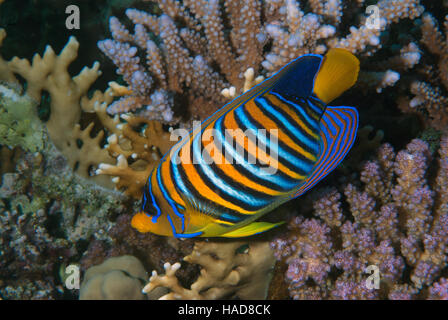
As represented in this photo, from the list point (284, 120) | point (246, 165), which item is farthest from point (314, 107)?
point (246, 165)

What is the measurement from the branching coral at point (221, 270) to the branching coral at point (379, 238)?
14cm

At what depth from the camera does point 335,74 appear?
4.58ft

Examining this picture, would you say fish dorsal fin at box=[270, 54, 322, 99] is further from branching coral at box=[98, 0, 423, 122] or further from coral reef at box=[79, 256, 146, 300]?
coral reef at box=[79, 256, 146, 300]

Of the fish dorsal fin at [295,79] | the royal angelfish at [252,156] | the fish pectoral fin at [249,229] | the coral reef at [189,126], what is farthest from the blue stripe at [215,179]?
the coral reef at [189,126]

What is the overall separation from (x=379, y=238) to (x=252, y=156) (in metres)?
1.17

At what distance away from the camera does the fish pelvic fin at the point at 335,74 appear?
1365mm

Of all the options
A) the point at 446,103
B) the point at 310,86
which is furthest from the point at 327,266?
the point at 446,103

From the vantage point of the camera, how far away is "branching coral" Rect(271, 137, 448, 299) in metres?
1.79

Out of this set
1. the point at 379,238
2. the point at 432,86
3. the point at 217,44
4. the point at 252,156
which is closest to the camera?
the point at 252,156

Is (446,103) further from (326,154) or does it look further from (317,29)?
(326,154)

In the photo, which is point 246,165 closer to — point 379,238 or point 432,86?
point 379,238

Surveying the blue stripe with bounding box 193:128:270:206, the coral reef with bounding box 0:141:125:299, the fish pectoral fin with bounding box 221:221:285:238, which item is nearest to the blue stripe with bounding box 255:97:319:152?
the blue stripe with bounding box 193:128:270:206

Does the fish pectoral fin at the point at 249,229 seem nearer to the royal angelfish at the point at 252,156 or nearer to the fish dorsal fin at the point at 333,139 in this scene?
the royal angelfish at the point at 252,156

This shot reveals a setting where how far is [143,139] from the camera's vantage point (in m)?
2.22
